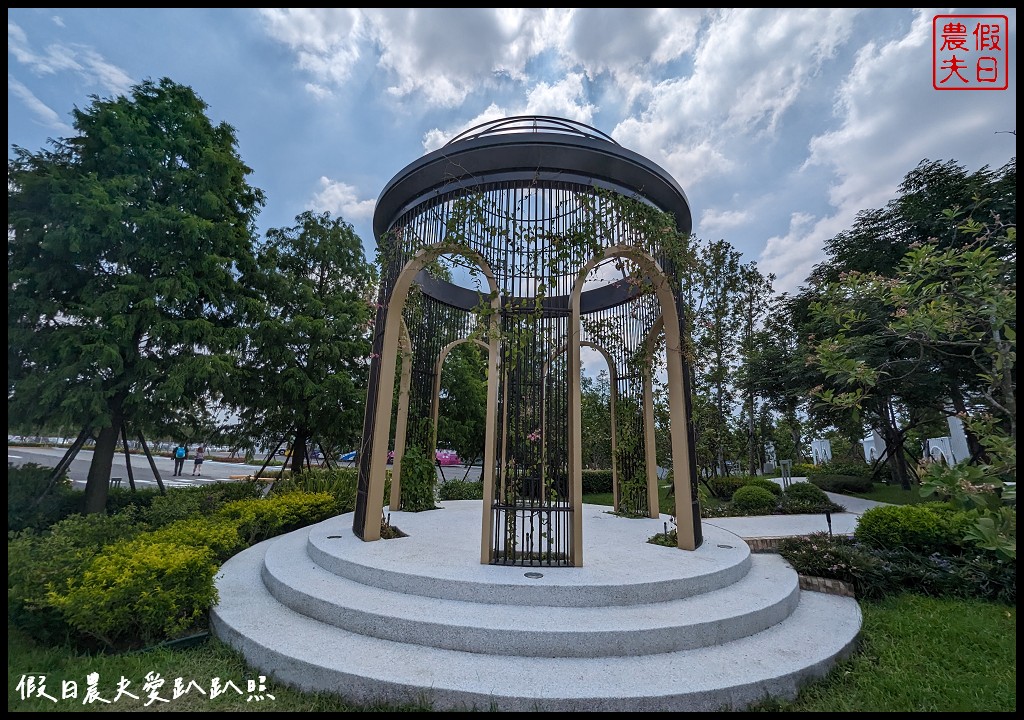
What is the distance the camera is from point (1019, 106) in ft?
6.63

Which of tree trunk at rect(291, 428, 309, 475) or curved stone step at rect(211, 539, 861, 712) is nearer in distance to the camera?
curved stone step at rect(211, 539, 861, 712)

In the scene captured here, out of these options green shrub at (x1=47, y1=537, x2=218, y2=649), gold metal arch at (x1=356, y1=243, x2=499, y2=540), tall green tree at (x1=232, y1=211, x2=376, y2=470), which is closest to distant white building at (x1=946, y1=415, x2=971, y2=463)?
gold metal arch at (x1=356, y1=243, x2=499, y2=540)

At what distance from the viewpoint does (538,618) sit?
318 centimetres

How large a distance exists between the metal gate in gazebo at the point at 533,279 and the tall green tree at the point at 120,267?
3421 mm

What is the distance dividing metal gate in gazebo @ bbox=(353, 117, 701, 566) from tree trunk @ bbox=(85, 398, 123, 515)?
4.39m

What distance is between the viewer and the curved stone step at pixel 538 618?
2.96 metres

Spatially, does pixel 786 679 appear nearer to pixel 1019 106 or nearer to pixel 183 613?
pixel 1019 106

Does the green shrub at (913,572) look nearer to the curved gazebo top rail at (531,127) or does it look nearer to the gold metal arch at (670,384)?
the gold metal arch at (670,384)

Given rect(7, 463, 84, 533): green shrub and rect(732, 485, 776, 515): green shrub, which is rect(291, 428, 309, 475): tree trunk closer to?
rect(7, 463, 84, 533): green shrub

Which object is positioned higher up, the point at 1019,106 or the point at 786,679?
the point at 1019,106

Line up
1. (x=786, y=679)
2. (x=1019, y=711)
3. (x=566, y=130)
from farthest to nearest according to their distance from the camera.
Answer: (x=566, y=130), (x=786, y=679), (x=1019, y=711)

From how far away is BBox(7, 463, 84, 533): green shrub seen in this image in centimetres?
585

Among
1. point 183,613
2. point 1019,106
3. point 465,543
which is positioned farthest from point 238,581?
point 1019,106

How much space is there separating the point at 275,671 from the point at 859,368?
4.30 m
